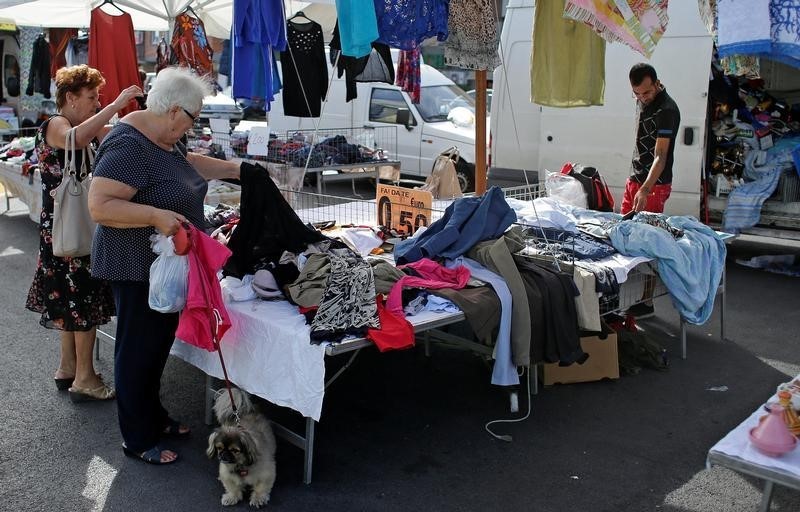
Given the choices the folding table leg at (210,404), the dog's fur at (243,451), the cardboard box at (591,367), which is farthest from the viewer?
the cardboard box at (591,367)

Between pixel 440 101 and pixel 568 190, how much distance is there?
6.62 meters

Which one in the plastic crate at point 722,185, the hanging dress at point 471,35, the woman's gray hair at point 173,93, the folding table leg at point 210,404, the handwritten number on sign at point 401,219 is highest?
the hanging dress at point 471,35

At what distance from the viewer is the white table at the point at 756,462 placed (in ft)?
8.31

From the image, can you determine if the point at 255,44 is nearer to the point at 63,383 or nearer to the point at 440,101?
the point at 63,383

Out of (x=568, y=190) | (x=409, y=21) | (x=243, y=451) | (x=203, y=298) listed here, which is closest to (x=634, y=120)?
(x=568, y=190)

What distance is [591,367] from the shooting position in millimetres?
5004

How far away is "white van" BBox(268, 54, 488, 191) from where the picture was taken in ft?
38.5

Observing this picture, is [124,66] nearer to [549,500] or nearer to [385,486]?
[385,486]

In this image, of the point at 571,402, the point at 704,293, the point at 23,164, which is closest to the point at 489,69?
the point at 704,293

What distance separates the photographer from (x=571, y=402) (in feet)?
15.5

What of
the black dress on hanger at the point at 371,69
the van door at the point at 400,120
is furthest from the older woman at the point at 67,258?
the van door at the point at 400,120

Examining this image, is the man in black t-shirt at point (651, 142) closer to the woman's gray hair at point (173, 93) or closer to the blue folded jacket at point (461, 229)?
the blue folded jacket at point (461, 229)

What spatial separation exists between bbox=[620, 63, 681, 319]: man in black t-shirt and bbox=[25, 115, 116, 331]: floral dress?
4012mm

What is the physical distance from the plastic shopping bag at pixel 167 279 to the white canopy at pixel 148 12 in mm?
5079
